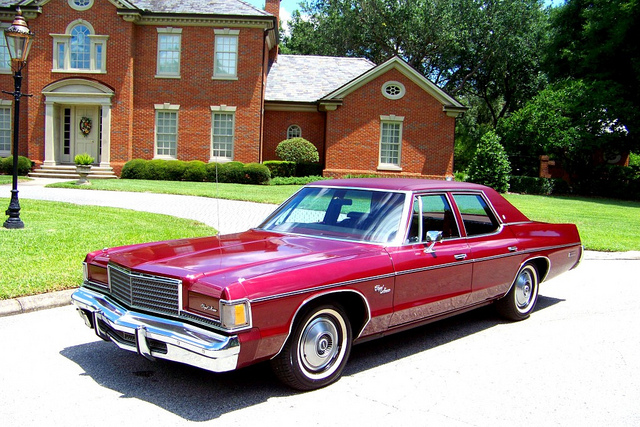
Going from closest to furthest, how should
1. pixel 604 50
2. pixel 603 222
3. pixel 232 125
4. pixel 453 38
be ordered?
pixel 603 222
pixel 232 125
pixel 604 50
pixel 453 38

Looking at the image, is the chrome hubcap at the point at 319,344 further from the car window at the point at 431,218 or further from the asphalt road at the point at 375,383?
the car window at the point at 431,218

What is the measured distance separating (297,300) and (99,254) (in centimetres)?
189

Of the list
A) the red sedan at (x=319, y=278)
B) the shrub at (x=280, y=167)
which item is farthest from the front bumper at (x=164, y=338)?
the shrub at (x=280, y=167)

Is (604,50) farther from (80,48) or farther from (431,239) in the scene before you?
(431,239)

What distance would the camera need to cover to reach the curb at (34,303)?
596 cm

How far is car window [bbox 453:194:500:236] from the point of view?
19.0ft

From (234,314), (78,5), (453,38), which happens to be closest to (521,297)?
(234,314)

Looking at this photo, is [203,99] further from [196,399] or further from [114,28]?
[196,399]

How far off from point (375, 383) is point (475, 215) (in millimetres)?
2404

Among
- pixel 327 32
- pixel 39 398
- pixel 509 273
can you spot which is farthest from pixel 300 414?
pixel 327 32

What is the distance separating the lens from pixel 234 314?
3.61m

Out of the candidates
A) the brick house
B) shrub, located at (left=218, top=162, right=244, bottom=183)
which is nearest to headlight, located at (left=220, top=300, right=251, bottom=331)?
shrub, located at (left=218, top=162, right=244, bottom=183)

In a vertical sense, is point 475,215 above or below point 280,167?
below

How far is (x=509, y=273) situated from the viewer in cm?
589
